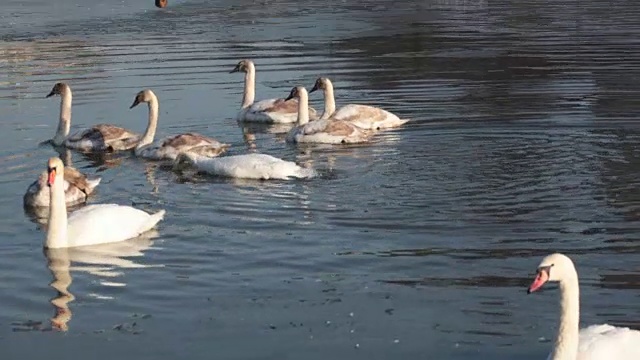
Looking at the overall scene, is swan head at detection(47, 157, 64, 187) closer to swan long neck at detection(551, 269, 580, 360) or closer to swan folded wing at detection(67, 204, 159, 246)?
swan folded wing at detection(67, 204, 159, 246)

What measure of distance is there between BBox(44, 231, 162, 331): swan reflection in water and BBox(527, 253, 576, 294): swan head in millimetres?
4583

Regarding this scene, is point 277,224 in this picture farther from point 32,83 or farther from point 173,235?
point 32,83

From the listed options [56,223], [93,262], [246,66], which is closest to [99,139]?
[246,66]

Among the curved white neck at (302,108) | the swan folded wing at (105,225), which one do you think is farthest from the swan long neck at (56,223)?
the curved white neck at (302,108)

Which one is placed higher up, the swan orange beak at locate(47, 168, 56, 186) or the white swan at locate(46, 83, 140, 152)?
the swan orange beak at locate(47, 168, 56, 186)

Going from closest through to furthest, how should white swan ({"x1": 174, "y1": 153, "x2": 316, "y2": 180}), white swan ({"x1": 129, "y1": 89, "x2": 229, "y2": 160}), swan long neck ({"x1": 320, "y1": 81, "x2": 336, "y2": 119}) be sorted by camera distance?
white swan ({"x1": 174, "y1": 153, "x2": 316, "y2": 180}), white swan ({"x1": 129, "y1": 89, "x2": 229, "y2": 160}), swan long neck ({"x1": 320, "y1": 81, "x2": 336, "y2": 119})

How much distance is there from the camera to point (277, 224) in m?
14.9

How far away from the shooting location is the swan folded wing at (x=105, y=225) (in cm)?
1438

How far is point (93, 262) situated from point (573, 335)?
594cm

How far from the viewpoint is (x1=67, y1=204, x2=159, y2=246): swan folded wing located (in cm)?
1438

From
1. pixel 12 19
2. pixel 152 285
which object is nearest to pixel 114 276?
pixel 152 285

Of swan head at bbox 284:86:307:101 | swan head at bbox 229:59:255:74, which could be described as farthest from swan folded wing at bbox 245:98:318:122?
swan head at bbox 229:59:255:74

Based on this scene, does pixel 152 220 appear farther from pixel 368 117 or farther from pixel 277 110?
pixel 277 110

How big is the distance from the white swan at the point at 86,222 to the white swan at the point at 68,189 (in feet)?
5.69
